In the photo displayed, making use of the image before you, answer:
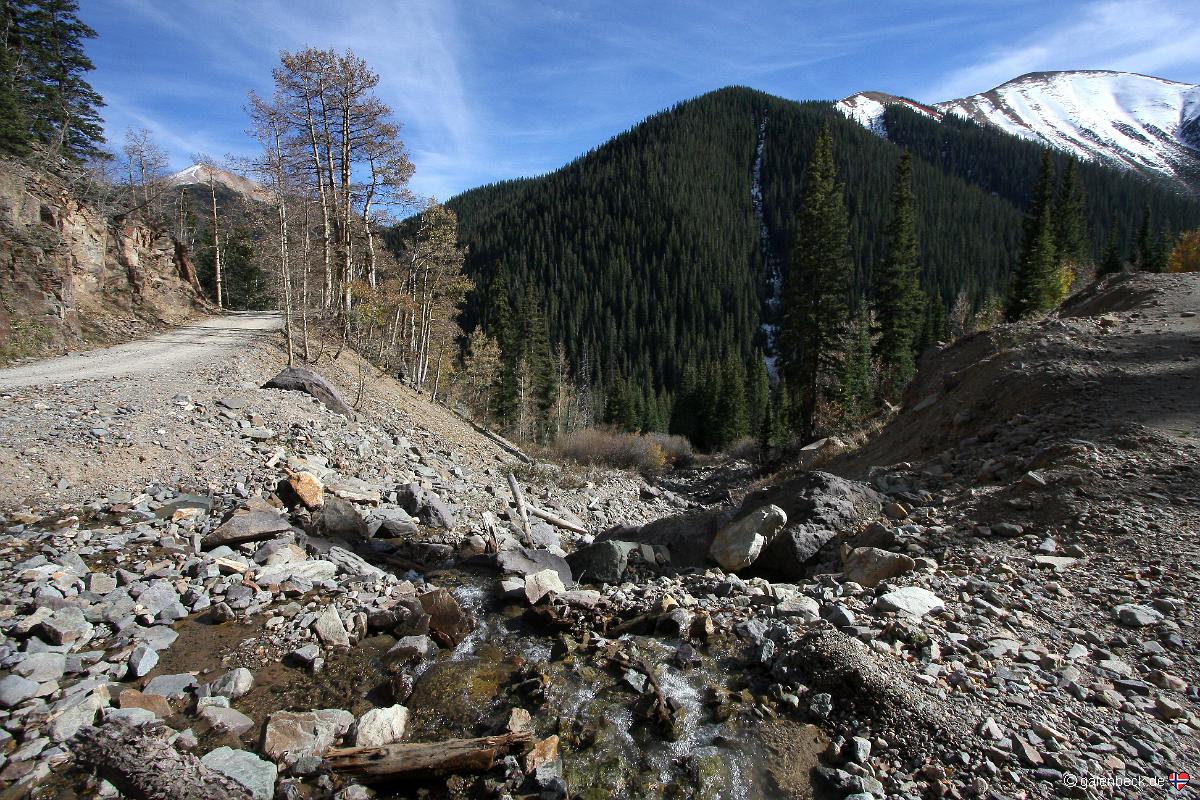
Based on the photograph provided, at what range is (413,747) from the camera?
4977 millimetres

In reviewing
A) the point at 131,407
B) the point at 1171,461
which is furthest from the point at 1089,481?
the point at 131,407

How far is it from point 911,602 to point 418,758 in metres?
5.24

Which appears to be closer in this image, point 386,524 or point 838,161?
point 386,524

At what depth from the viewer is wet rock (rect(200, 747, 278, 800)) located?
4.52 m

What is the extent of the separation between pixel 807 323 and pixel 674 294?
12549 centimetres

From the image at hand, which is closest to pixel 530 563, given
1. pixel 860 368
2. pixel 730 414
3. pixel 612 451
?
pixel 612 451

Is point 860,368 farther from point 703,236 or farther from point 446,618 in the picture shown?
point 703,236

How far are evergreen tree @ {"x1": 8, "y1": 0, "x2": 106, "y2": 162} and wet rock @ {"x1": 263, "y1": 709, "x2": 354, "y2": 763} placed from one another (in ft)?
139

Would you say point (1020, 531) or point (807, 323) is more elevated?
point (807, 323)

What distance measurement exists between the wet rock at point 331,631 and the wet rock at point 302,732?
1.37 meters

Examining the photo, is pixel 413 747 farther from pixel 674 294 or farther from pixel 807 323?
pixel 674 294

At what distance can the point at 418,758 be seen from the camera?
15.9 ft

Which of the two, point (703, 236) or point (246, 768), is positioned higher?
point (703, 236)

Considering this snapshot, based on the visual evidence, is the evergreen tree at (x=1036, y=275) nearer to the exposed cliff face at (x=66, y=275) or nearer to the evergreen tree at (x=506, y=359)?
the evergreen tree at (x=506, y=359)
